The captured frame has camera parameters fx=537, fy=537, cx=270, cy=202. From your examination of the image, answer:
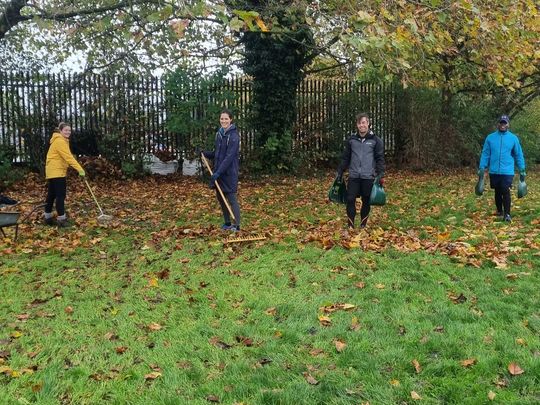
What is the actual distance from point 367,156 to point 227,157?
80.9 inches

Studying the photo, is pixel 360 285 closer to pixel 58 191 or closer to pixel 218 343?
pixel 218 343

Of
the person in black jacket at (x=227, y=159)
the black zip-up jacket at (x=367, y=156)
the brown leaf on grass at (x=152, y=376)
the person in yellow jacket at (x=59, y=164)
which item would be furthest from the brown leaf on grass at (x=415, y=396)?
the person in yellow jacket at (x=59, y=164)

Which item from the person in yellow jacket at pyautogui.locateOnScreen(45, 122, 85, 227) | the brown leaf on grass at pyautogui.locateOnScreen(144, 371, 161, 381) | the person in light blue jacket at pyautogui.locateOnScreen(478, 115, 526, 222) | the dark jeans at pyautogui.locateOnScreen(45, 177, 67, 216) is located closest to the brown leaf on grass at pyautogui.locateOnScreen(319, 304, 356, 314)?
the brown leaf on grass at pyautogui.locateOnScreen(144, 371, 161, 381)

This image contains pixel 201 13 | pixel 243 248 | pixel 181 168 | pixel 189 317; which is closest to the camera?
pixel 189 317

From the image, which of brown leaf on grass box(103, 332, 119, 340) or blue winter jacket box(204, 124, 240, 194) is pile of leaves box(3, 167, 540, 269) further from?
brown leaf on grass box(103, 332, 119, 340)

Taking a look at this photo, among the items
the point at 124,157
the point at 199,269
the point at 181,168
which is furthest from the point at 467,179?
the point at 199,269

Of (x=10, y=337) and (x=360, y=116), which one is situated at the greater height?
(x=360, y=116)

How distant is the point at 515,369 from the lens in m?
3.68

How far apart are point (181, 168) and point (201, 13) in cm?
981

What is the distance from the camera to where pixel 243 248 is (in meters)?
7.33

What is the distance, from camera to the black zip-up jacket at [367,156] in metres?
7.84

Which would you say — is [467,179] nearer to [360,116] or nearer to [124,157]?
[360,116]

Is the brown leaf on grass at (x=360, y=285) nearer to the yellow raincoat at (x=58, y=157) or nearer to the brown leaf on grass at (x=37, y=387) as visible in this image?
the brown leaf on grass at (x=37, y=387)

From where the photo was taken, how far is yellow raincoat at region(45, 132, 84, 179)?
29.0 feet
